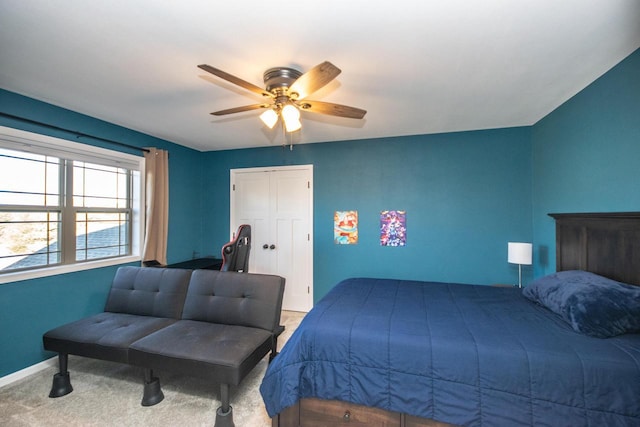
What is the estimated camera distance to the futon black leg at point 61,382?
2053 millimetres

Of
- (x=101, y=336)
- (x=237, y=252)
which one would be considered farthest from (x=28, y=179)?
(x=237, y=252)

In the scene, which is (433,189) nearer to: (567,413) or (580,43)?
(580,43)

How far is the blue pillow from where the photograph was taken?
1454 millimetres

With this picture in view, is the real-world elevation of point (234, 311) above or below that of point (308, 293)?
above

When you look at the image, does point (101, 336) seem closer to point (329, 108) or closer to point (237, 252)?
point (237, 252)

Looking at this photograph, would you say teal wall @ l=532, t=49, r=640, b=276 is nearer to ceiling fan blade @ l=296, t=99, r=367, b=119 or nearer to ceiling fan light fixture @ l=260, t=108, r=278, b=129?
ceiling fan blade @ l=296, t=99, r=367, b=119

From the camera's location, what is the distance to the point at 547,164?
285 centimetres

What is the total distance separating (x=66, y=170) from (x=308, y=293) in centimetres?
316

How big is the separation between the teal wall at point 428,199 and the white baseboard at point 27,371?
285cm

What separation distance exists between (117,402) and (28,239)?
174 centimetres

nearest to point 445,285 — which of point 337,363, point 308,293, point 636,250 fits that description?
point 636,250

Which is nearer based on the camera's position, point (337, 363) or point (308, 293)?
point (337, 363)

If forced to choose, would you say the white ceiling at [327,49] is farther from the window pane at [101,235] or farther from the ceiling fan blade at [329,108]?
the window pane at [101,235]

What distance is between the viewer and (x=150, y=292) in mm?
2523
